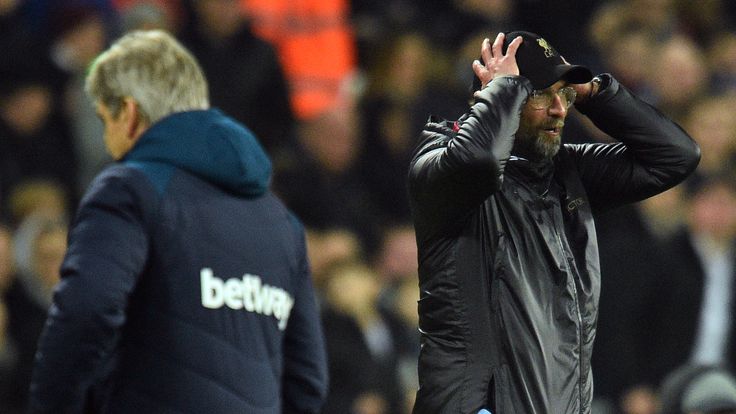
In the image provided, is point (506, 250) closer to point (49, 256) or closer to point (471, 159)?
point (471, 159)

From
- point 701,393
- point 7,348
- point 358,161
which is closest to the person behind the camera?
point 701,393

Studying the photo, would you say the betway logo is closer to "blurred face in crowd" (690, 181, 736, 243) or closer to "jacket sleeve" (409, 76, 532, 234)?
"jacket sleeve" (409, 76, 532, 234)

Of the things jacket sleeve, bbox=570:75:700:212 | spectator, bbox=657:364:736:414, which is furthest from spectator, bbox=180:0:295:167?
jacket sleeve, bbox=570:75:700:212

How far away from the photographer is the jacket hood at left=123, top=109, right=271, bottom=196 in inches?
160

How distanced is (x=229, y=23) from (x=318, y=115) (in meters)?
0.93

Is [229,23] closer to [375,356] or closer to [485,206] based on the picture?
[375,356]

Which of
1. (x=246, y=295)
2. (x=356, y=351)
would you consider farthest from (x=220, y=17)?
(x=246, y=295)

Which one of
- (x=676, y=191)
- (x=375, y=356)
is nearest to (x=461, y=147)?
(x=375, y=356)

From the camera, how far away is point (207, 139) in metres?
4.11

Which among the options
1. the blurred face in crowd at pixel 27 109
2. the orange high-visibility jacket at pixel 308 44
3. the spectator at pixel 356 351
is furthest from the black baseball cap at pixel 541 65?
the orange high-visibility jacket at pixel 308 44

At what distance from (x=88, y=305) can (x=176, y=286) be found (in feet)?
0.88

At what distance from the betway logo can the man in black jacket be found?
19.2 inches

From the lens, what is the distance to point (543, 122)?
12.6 feet

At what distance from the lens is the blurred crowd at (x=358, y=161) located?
712cm
